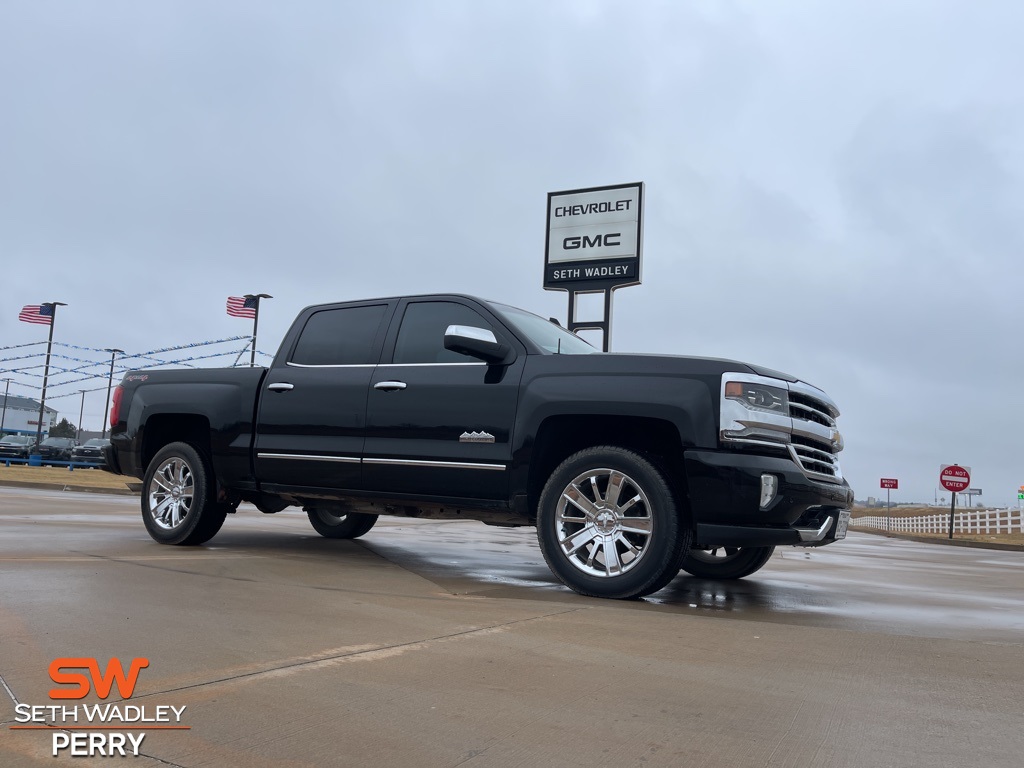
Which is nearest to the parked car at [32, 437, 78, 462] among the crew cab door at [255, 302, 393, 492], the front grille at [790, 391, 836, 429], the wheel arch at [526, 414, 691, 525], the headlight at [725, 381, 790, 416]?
the crew cab door at [255, 302, 393, 492]

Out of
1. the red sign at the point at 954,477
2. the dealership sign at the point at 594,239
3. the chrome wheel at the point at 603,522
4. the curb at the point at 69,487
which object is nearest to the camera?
the chrome wheel at the point at 603,522

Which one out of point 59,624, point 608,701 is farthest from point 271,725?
point 59,624

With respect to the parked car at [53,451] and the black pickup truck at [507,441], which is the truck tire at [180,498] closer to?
the black pickup truck at [507,441]

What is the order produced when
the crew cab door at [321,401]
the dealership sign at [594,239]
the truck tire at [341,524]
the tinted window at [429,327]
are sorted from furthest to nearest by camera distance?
the dealership sign at [594,239] → the truck tire at [341,524] → the crew cab door at [321,401] → the tinted window at [429,327]

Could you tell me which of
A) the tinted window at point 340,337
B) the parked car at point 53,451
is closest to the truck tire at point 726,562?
the tinted window at point 340,337

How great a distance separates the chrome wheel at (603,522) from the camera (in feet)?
16.9

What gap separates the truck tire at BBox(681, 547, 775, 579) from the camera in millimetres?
6695

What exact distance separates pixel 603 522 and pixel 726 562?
2083mm

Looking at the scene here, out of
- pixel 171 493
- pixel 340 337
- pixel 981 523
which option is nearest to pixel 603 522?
pixel 340 337

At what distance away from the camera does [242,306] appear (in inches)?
1507

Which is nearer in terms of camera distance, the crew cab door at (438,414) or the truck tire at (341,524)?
the crew cab door at (438,414)

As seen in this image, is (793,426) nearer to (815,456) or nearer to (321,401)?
(815,456)

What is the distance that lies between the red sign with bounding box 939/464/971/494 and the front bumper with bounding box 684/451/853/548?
76.0 ft

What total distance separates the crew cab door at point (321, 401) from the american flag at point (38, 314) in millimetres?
42405
